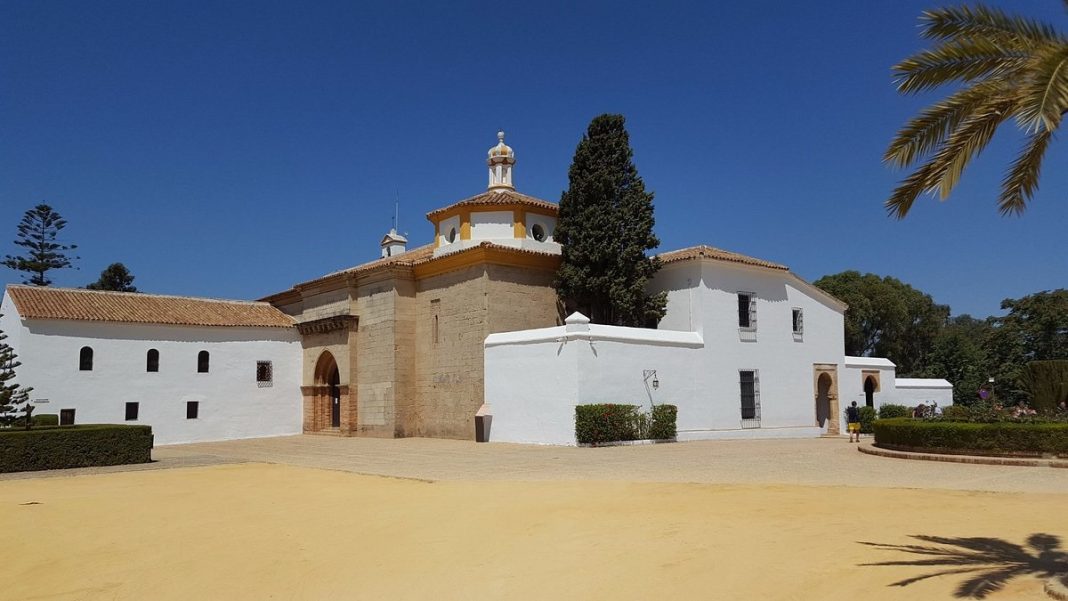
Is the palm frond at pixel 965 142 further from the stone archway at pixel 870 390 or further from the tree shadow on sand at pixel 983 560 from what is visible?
Result: the stone archway at pixel 870 390

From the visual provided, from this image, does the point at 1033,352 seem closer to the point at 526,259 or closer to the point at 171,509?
the point at 526,259

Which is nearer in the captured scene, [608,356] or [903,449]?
[903,449]

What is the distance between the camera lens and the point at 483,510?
389 inches

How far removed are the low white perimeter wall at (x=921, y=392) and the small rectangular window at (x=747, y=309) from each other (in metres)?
9.44

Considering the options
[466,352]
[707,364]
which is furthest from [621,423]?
[466,352]

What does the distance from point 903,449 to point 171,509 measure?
1434 cm

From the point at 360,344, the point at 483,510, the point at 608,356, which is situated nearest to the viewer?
the point at 483,510

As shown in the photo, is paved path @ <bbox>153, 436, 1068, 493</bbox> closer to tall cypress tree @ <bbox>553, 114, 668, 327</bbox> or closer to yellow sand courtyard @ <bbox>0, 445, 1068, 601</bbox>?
yellow sand courtyard @ <bbox>0, 445, 1068, 601</bbox>

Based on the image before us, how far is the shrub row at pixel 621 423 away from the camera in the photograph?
2052 centimetres

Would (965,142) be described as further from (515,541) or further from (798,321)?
(798,321)

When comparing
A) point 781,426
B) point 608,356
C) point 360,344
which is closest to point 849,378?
point 781,426

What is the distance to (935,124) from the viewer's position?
24.5ft

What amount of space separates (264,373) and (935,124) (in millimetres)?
28058

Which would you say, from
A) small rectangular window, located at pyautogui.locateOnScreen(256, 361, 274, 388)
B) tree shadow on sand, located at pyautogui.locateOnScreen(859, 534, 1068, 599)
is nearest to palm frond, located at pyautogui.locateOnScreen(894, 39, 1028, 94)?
tree shadow on sand, located at pyautogui.locateOnScreen(859, 534, 1068, 599)
